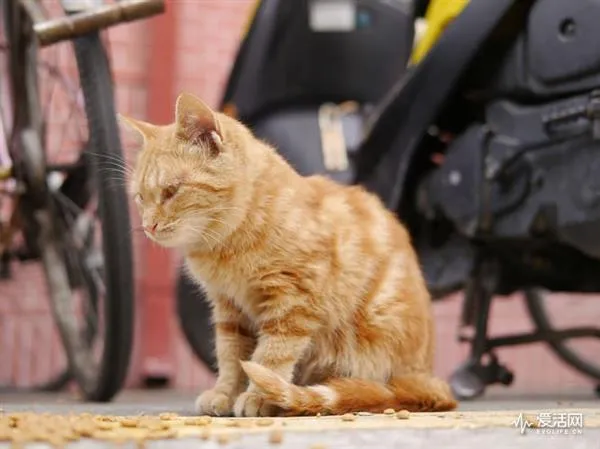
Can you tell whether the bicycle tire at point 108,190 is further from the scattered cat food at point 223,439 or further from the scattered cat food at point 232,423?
the scattered cat food at point 223,439

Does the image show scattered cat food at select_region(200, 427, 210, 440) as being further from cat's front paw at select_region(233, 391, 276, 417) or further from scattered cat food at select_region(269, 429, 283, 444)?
cat's front paw at select_region(233, 391, 276, 417)

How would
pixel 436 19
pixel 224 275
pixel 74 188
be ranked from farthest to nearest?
pixel 74 188, pixel 436 19, pixel 224 275

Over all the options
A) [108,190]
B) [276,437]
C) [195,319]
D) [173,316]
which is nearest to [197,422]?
[276,437]

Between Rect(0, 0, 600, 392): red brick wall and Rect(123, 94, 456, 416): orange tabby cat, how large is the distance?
1.73 metres

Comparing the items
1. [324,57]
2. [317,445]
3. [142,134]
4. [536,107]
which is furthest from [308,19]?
[317,445]

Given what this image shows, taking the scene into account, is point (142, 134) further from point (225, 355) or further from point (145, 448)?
point (145, 448)

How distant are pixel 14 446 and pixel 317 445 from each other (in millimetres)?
275

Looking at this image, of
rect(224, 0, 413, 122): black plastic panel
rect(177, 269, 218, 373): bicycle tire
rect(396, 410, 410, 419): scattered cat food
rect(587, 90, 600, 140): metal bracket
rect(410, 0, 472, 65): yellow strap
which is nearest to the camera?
rect(396, 410, 410, 419): scattered cat food

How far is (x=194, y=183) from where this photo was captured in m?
1.14

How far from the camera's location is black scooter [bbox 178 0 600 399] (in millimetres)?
1423

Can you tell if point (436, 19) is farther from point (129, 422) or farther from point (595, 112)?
point (129, 422)

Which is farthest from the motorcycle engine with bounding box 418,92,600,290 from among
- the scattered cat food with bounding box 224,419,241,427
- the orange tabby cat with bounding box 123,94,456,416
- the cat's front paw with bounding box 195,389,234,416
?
the scattered cat food with bounding box 224,419,241,427

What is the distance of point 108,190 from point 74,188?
471 mm

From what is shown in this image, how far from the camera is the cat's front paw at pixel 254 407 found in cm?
111
